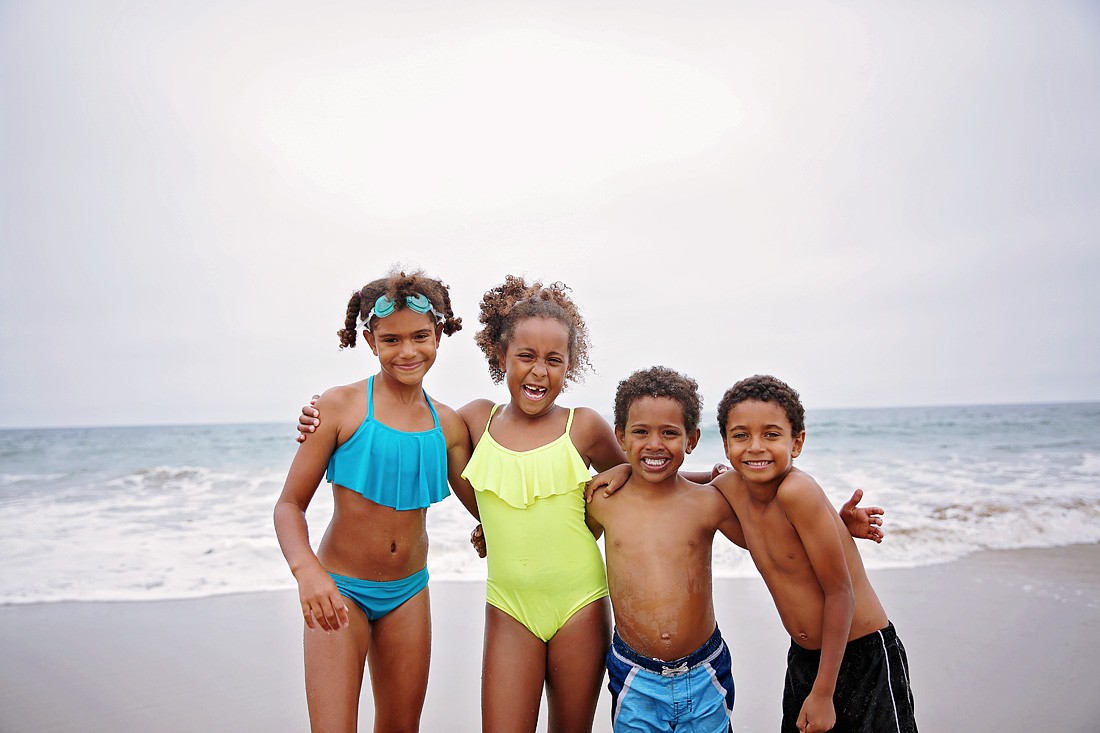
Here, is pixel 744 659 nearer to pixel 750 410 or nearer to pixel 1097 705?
pixel 1097 705

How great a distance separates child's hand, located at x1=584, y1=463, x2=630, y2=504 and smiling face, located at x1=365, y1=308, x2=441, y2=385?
2.78 feet

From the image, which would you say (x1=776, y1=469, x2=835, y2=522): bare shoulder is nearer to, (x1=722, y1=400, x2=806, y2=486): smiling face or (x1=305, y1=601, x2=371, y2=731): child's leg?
(x1=722, y1=400, x2=806, y2=486): smiling face

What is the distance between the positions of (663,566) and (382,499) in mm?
1140

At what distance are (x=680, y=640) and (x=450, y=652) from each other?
9.56 feet

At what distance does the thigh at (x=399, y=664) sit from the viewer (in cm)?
295

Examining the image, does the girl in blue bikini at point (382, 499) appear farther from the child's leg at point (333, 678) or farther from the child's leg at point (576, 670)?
the child's leg at point (576, 670)

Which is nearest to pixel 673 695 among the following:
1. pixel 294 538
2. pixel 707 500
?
pixel 707 500

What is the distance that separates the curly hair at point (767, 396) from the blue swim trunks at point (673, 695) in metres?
0.91

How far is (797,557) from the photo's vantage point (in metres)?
2.67

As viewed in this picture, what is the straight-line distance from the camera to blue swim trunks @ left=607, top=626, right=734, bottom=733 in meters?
2.70

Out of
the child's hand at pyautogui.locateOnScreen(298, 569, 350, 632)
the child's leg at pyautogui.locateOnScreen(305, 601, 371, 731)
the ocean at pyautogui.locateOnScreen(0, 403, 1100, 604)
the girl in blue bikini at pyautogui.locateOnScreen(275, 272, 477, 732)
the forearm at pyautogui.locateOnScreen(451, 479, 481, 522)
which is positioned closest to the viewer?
the child's hand at pyautogui.locateOnScreen(298, 569, 350, 632)

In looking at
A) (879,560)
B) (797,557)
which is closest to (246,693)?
(797,557)

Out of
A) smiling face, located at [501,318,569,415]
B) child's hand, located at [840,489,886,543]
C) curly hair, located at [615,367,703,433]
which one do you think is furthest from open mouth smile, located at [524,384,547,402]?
child's hand, located at [840,489,886,543]

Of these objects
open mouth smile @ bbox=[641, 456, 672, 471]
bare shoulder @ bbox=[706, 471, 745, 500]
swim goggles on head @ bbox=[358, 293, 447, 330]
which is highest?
swim goggles on head @ bbox=[358, 293, 447, 330]
